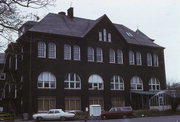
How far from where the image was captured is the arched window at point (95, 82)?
47.9m

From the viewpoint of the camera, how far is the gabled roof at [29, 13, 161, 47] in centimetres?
4591

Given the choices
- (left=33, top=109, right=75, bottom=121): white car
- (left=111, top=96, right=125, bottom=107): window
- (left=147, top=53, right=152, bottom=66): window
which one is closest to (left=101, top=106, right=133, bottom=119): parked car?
(left=33, top=109, right=75, bottom=121): white car

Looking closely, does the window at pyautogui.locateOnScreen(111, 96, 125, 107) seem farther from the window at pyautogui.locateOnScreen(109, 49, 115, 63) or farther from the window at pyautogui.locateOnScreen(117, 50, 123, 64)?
Result: the window at pyautogui.locateOnScreen(109, 49, 115, 63)

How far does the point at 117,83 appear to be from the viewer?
1993 inches

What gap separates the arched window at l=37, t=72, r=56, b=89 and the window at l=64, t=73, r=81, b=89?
6.54 feet

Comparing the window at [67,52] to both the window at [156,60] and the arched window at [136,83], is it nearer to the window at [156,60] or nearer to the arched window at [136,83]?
the arched window at [136,83]

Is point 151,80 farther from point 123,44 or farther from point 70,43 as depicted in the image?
point 70,43

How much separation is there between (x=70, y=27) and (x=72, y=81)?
29.2 ft

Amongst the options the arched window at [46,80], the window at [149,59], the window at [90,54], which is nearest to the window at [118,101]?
the window at [90,54]

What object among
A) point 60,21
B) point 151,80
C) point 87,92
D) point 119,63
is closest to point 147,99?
point 151,80

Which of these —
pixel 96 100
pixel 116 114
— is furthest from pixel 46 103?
pixel 116 114

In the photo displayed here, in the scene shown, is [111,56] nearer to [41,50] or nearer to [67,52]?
[67,52]

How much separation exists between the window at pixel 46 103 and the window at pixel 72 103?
2024 millimetres

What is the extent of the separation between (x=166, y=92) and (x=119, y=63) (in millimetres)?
→ 8929
